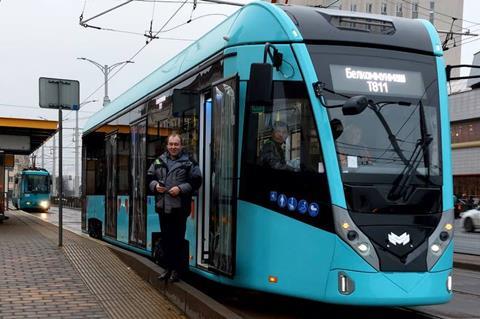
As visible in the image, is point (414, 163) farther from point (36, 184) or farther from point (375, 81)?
point (36, 184)

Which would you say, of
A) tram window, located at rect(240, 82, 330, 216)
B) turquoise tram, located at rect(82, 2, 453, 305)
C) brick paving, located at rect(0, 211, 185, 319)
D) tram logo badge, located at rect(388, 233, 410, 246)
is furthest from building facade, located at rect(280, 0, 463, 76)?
tram logo badge, located at rect(388, 233, 410, 246)

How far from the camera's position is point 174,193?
686 cm

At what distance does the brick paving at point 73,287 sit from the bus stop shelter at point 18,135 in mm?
9570

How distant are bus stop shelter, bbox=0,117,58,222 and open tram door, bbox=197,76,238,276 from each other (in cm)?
1386

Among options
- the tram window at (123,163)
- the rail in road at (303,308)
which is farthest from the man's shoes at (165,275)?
the tram window at (123,163)

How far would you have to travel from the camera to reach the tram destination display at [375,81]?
241 inches

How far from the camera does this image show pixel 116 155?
1245 cm

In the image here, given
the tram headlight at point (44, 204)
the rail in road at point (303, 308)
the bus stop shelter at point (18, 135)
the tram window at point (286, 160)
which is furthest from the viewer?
the tram headlight at point (44, 204)

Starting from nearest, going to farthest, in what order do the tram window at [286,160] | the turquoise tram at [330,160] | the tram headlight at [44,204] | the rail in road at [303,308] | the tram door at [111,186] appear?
1. the turquoise tram at [330,160]
2. the tram window at [286,160]
3. the rail in road at [303,308]
4. the tram door at [111,186]
5. the tram headlight at [44,204]

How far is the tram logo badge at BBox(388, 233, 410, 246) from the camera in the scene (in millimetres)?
5715

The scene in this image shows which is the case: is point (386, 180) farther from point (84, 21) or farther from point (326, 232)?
point (84, 21)

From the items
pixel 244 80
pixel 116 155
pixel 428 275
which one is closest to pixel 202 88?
pixel 244 80

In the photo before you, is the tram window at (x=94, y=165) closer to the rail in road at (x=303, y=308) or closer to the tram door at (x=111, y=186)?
the tram door at (x=111, y=186)

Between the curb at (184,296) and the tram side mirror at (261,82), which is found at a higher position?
the tram side mirror at (261,82)
